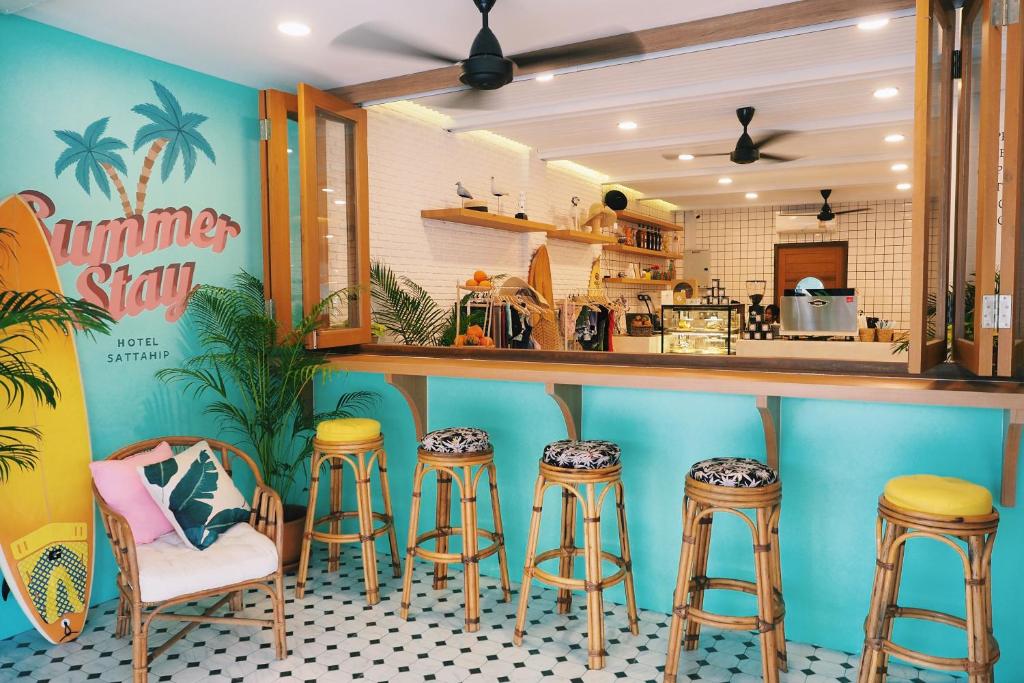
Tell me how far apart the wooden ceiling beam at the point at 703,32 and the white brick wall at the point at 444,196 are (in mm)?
1134

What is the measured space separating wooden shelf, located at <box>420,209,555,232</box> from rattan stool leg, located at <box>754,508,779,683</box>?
144 inches

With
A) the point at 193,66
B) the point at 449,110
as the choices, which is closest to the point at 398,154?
the point at 449,110

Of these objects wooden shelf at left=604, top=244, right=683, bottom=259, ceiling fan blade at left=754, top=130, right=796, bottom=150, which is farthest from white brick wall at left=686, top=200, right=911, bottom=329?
ceiling fan blade at left=754, top=130, right=796, bottom=150

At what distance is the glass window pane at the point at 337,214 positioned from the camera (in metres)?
4.12

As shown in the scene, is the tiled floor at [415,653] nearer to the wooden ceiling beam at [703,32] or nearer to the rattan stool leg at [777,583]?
the rattan stool leg at [777,583]

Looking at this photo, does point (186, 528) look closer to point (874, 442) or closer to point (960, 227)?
point (874, 442)

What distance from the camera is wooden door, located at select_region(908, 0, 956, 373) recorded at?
2.27 m

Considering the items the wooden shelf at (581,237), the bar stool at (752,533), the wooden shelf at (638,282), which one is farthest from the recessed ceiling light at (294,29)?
the wooden shelf at (638,282)

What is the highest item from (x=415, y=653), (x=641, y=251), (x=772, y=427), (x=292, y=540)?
(x=641, y=251)

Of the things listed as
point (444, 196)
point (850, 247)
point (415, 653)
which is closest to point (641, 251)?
point (850, 247)

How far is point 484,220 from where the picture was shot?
5.86 m

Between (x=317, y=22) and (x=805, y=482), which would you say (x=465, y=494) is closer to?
(x=805, y=482)

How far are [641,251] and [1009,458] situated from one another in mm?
6919

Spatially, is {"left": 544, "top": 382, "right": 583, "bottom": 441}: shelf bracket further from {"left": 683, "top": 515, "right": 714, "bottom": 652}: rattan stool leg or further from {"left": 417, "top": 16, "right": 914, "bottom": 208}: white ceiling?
{"left": 417, "top": 16, "right": 914, "bottom": 208}: white ceiling
